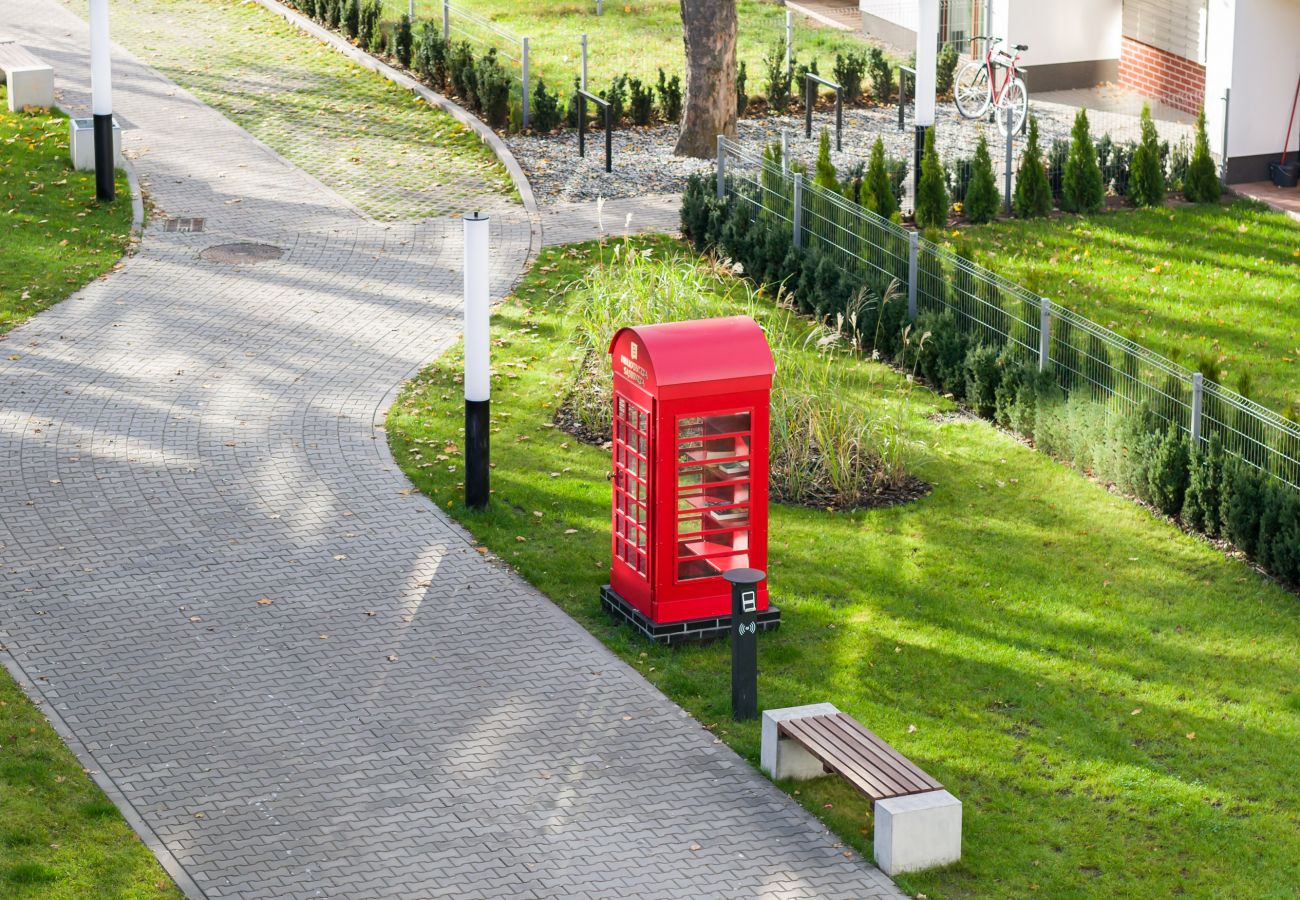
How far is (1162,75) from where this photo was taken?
2883 cm

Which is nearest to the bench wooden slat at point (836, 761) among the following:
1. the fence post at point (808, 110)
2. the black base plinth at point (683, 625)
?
the black base plinth at point (683, 625)

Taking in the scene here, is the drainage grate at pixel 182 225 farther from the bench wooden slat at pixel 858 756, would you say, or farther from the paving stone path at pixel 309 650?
the bench wooden slat at pixel 858 756

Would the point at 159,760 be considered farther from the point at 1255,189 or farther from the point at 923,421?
the point at 1255,189

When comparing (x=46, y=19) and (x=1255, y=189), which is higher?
(x=46, y=19)

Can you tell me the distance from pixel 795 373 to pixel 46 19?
20494 mm

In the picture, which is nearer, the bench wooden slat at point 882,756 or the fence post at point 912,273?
the bench wooden slat at point 882,756

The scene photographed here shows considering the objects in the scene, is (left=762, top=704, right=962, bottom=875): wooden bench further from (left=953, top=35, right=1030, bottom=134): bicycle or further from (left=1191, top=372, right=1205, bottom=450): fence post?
(left=953, top=35, right=1030, bottom=134): bicycle

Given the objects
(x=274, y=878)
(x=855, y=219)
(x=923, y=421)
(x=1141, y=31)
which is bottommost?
(x=274, y=878)

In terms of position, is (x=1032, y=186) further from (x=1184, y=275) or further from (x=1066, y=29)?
(x=1066, y=29)

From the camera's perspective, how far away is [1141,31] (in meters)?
29.3

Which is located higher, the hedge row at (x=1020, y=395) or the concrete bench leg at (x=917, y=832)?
the hedge row at (x=1020, y=395)

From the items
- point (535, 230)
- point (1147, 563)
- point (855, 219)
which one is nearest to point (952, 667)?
point (1147, 563)

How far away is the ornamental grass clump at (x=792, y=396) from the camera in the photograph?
1510 cm

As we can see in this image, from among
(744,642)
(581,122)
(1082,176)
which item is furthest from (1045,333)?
(581,122)
